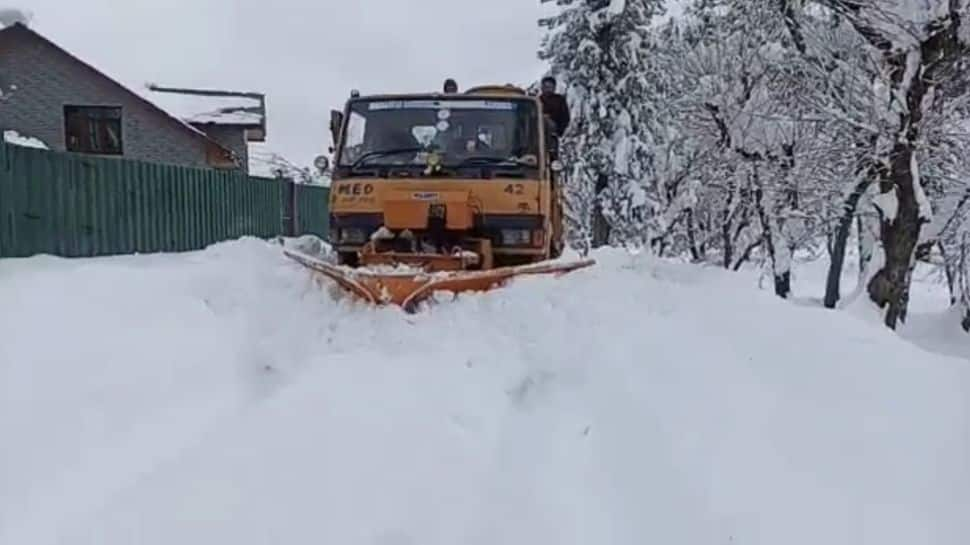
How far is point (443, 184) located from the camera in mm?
7602

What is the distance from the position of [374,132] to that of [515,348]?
9.84 ft

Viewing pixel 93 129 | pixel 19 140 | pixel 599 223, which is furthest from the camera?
pixel 93 129

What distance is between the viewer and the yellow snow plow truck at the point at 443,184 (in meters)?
7.48

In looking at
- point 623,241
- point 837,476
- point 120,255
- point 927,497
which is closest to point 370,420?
point 837,476

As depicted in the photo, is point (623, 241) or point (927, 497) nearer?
point (927, 497)

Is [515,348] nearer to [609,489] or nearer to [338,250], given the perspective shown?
[609,489]

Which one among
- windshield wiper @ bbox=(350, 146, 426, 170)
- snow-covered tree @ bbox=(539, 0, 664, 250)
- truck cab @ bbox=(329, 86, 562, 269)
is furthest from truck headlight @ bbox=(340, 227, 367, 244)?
snow-covered tree @ bbox=(539, 0, 664, 250)

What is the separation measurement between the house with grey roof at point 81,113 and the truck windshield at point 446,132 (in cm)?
1663

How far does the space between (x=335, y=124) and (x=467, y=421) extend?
14.7 feet

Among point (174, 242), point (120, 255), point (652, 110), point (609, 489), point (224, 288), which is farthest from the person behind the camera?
point (652, 110)

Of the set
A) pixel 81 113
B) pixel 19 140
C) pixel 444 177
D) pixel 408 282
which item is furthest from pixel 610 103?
pixel 408 282

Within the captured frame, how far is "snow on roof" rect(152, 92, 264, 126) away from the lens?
28547mm

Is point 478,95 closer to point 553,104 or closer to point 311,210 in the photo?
point 553,104

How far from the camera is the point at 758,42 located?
1984 cm
